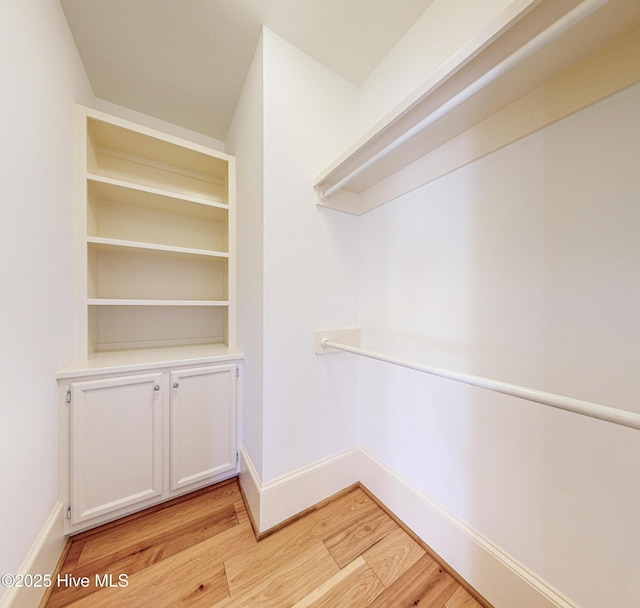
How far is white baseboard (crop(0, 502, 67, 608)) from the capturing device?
0.71 metres

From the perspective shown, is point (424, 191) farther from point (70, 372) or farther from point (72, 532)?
point (72, 532)

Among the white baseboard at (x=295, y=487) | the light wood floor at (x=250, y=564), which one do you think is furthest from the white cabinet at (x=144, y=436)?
the white baseboard at (x=295, y=487)

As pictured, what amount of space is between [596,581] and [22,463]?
1.73 m

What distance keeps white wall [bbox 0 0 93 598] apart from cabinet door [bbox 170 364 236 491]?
1.46 feet

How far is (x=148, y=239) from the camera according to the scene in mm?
1628

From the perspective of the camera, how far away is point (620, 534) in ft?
1.97

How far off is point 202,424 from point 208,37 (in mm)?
1990

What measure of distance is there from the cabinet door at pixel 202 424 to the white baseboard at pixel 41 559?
40 centimetres

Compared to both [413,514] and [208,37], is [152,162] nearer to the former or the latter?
[208,37]

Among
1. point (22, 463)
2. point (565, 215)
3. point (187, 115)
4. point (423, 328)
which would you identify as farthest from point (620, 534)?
point (187, 115)

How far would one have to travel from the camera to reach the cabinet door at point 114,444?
41.6 inches

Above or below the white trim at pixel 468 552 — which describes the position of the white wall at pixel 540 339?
above

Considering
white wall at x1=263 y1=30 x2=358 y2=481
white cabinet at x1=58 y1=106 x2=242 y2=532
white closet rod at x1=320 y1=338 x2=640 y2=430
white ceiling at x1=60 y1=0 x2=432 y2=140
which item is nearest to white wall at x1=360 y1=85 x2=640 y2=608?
white closet rod at x1=320 y1=338 x2=640 y2=430

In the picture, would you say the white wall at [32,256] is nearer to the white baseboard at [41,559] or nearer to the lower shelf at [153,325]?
the white baseboard at [41,559]
